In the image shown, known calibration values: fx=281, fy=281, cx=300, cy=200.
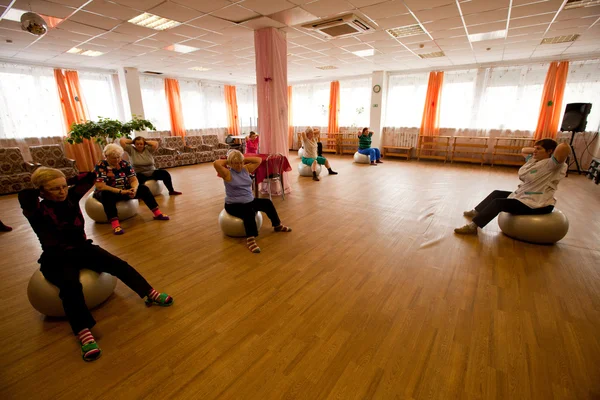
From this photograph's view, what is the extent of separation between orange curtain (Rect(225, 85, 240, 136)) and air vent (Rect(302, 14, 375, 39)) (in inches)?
288

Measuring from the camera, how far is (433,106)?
898cm

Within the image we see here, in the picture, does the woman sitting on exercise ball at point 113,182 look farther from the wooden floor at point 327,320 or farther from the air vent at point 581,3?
the air vent at point 581,3

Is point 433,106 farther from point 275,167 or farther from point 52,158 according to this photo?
point 52,158

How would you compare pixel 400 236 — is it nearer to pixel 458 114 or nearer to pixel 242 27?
pixel 242 27

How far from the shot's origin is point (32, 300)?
196 centimetres

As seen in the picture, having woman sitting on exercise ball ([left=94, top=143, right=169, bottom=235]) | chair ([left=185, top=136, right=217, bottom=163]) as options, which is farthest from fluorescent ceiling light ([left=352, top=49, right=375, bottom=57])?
woman sitting on exercise ball ([left=94, top=143, right=169, bottom=235])

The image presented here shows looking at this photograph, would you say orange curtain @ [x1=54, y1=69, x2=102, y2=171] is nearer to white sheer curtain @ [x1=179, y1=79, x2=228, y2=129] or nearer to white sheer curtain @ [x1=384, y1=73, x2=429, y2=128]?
white sheer curtain @ [x1=179, y1=79, x2=228, y2=129]

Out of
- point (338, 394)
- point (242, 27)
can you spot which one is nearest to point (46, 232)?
point (338, 394)

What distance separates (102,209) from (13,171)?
3914mm

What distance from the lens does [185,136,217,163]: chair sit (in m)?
8.92

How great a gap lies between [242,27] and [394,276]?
177 inches

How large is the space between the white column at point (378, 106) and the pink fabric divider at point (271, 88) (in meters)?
5.38

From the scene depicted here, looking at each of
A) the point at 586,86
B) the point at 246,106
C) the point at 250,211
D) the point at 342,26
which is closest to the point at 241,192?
the point at 250,211

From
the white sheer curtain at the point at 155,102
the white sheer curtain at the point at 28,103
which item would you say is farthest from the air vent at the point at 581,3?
the white sheer curtain at the point at 28,103
